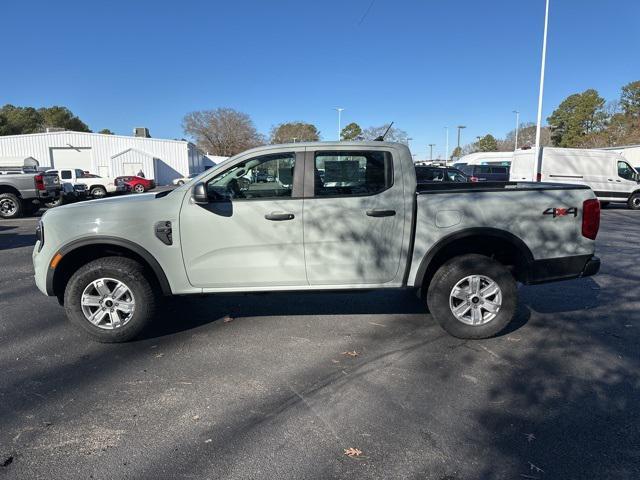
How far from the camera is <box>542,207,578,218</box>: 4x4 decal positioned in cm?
418

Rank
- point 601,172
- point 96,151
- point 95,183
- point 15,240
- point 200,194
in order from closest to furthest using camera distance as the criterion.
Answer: point 200,194 → point 15,240 → point 601,172 → point 95,183 → point 96,151

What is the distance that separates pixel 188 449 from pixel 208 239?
1.91 m

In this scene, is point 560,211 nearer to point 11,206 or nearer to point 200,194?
point 200,194

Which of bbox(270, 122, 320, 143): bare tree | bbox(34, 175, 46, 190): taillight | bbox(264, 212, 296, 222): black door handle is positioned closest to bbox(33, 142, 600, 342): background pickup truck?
bbox(264, 212, 296, 222): black door handle

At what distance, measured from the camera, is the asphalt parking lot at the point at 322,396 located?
2.55 m

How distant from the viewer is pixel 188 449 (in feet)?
8.74

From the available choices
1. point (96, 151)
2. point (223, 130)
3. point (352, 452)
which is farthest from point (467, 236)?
point (223, 130)

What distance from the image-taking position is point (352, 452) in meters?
2.63

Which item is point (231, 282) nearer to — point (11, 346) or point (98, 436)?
point (98, 436)

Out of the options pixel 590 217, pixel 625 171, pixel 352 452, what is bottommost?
pixel 352 452

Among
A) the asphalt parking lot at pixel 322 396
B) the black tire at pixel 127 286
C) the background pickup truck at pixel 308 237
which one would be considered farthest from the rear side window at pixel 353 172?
the black tire at pixel 127 286

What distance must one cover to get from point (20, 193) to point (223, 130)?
181 feet

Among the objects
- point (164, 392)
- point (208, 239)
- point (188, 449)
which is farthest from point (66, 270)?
point (188, 449)

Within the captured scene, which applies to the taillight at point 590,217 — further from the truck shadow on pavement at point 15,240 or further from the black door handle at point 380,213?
the truck shadow on pavement at point 15,240
